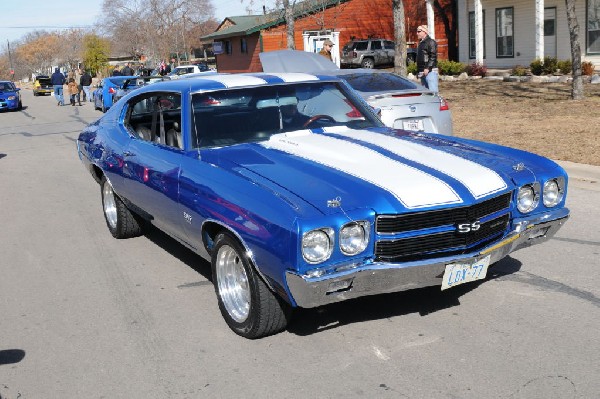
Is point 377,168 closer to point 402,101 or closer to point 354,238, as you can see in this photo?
point 354,238

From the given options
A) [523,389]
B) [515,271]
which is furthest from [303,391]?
[515,271]

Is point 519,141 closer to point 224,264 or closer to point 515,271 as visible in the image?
point 515,271

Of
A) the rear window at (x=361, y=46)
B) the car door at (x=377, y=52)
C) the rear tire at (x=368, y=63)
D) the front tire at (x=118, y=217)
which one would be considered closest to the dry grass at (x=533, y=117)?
the front tire at (x=118, y=217)

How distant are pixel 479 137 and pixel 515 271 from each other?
6912mm

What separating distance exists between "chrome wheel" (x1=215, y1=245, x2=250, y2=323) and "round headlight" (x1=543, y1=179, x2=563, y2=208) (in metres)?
2.11

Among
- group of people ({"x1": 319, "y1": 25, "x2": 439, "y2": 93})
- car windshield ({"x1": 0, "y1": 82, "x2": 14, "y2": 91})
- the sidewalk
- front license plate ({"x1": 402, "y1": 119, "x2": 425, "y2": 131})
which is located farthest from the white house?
car windshield ({"x1": 0, "y1": 82, "x2": 14, "y2": 91})

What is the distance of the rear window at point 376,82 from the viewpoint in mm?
10203

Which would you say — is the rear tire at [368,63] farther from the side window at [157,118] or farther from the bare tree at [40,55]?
the bare tree at [40,55]

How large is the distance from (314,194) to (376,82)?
22.0 ft

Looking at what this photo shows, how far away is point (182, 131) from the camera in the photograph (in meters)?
5.25

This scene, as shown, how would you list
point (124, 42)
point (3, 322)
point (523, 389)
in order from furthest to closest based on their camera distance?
1. point (124, 42)
2. point (3, 322)
3. point (523, 389)

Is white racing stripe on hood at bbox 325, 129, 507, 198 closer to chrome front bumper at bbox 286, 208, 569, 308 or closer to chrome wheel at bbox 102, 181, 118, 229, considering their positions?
chrome front bumper at bbox 286, 208, 569, 308

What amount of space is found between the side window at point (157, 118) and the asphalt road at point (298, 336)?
3.84 feet

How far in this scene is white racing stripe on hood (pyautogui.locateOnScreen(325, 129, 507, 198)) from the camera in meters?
4.22
